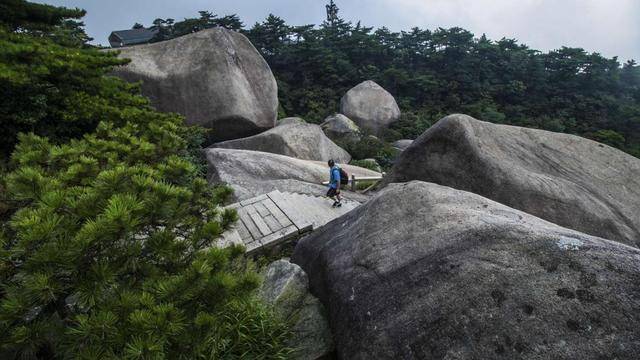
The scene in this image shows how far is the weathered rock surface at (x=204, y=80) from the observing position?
1670cm

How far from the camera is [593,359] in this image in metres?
2.38

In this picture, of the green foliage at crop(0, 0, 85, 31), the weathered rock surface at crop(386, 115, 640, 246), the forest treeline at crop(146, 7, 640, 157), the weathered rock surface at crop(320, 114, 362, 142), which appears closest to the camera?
the weathered rock surface at crop(386, 115, 640, 246)

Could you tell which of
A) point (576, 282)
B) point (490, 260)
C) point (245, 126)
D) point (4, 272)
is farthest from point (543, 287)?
point (245, 126)

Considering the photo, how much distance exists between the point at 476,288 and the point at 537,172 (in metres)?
5.87

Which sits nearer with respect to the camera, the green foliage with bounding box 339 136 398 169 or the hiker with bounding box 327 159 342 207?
the hiker with bounding box 327 159 342 207

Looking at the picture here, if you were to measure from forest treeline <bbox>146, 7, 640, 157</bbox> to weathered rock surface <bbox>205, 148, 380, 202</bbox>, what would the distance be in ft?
64.0

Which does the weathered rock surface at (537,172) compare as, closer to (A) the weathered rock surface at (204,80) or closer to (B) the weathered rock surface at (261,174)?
(B) the weathered rock surface at (261,174)

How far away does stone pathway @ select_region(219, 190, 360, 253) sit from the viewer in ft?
25.2

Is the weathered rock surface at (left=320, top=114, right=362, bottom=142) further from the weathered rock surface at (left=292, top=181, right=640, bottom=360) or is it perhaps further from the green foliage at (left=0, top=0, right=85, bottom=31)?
the weathered rock surface at (left=292, top=181, right=640, bottom=360)

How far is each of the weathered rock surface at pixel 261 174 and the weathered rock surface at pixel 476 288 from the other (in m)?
7.31

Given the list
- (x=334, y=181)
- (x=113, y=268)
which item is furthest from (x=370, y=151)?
(x=113, y=268)

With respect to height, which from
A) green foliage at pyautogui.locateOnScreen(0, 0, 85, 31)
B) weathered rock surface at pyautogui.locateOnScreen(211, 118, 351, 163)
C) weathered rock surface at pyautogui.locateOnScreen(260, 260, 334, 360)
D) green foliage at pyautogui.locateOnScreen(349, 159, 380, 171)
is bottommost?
green foliage at pyautogui.locateOnScreen(349, 159, 380, 171)

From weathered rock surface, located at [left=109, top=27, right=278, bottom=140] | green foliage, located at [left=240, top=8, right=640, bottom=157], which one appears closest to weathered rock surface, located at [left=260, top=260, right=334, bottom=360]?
weathered rock surface, located at [left=109, top=27, right=278, bottom=140]

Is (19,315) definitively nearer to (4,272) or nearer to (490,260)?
(4,272)
